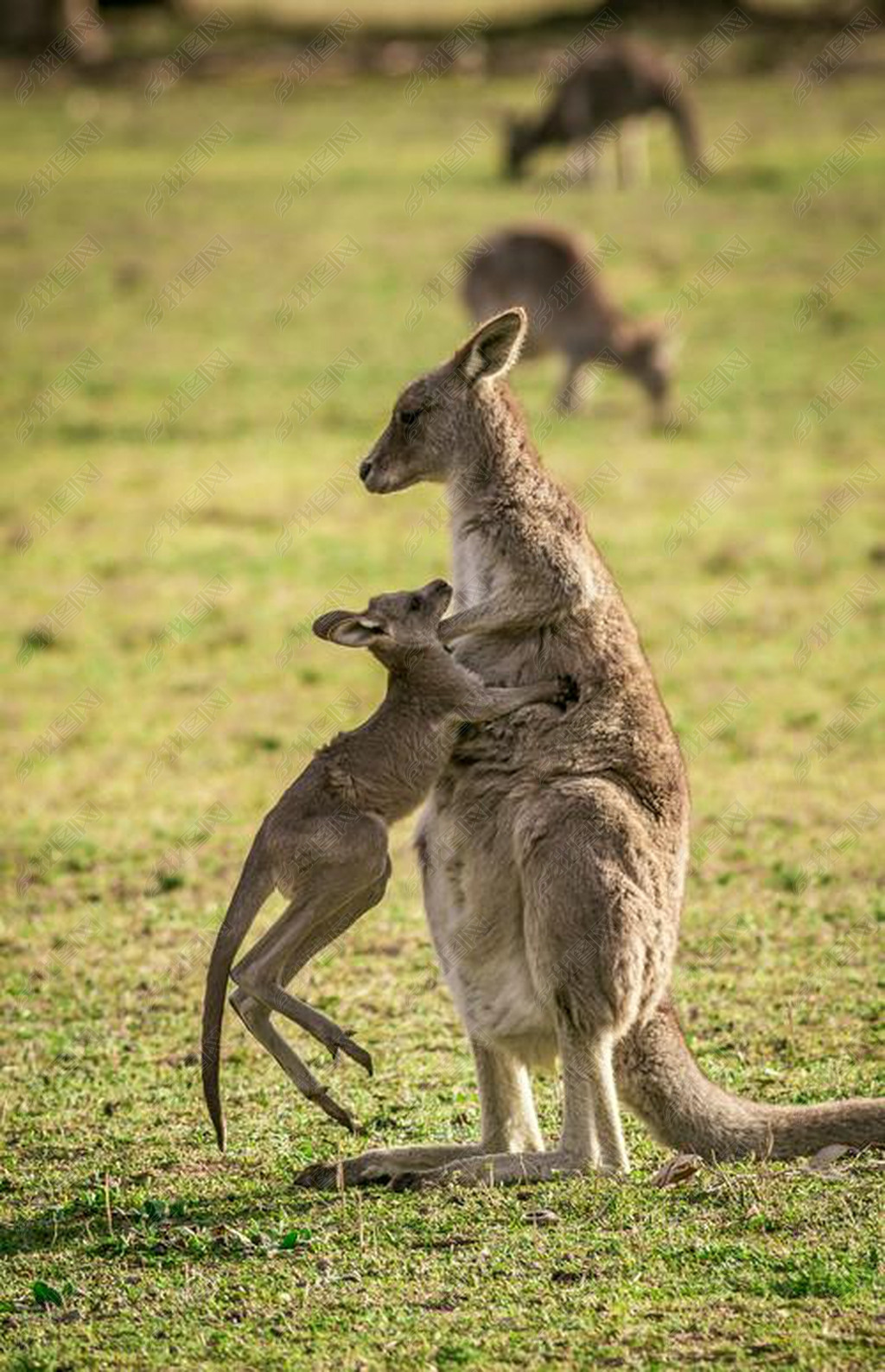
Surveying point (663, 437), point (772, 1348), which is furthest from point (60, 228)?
point (772, 1348)

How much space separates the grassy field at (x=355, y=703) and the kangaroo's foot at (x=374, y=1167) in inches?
5.2

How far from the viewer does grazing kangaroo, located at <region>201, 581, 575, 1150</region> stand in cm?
585

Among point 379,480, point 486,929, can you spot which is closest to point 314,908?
point 486,929

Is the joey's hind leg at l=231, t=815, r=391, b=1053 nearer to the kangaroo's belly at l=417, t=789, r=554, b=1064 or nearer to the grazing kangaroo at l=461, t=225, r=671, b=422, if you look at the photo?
the kangaroo's belly at l=417, t=789, r=554, b=1064

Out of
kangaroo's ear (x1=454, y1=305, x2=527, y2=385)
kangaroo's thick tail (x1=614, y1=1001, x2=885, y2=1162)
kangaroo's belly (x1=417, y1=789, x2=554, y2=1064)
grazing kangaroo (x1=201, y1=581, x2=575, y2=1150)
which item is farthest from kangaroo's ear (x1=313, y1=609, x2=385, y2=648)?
kangaroo's thick tail (x1=614, y1=1001, x2=885, y2=1162)

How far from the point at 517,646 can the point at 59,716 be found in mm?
5959

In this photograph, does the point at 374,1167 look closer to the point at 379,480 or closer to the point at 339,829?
the point at 339,829

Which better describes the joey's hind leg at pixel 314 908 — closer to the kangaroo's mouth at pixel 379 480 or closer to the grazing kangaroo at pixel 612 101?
the kangaroo's mouth at pixel 379 480

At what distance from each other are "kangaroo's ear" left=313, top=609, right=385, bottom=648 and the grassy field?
54.6 inches

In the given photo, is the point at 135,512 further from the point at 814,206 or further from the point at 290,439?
the point at 814,206

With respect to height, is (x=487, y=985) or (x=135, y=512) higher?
(x=135, y=512)

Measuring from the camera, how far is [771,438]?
17.9m

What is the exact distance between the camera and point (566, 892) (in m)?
5.74

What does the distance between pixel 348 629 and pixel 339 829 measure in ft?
2.10
